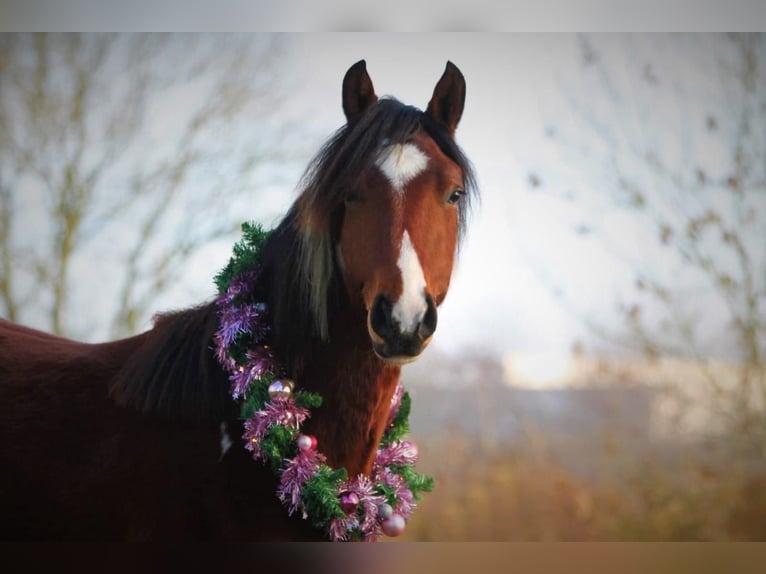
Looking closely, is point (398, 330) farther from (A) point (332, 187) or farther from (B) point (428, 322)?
(A) point (332, 187)

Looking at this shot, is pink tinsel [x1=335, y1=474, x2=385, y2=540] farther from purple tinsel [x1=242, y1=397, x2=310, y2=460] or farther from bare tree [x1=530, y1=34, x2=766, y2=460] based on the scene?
bare tree [x1=530, y1=34, x2=766, y2=460]

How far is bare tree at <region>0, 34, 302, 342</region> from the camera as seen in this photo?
329cm

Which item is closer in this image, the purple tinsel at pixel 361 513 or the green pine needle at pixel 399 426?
the purple tinsel at pixel 361 513

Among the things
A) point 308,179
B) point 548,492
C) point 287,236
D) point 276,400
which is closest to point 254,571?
point 276,400

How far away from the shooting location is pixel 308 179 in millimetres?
1715

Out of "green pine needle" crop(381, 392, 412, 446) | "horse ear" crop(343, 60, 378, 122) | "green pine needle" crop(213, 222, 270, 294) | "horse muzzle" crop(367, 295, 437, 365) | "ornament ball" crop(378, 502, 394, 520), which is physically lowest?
"ornament ball" crop(378, 502, 394, 520)

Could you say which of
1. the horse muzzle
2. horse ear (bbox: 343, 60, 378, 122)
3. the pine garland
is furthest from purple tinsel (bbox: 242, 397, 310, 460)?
horse ear (bbox: 343, 60, 378, 122)

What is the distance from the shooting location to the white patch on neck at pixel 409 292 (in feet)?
4.82

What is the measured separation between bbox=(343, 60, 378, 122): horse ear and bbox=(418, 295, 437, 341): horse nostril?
1.77ft

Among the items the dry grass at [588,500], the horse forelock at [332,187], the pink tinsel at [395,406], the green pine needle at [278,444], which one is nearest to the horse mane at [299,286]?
the horse forelock at [332,187]

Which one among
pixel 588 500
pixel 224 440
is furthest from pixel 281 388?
pixel 588 500

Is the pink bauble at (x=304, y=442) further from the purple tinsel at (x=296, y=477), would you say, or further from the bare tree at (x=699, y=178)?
the bare tree at (x=699, y=178)

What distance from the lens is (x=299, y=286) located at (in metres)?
1.65

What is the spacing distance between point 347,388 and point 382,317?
232 mm
